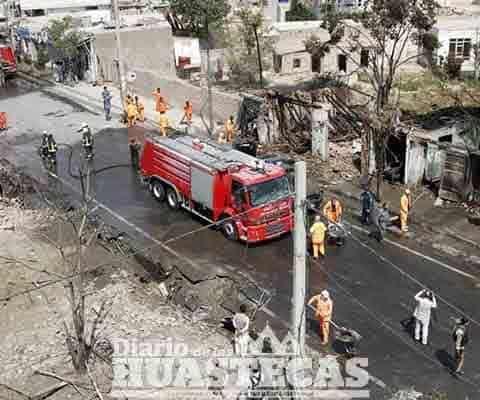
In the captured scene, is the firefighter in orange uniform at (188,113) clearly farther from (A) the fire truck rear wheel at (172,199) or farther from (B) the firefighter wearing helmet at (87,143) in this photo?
(A) the fire truck rear wheel at (172,199)

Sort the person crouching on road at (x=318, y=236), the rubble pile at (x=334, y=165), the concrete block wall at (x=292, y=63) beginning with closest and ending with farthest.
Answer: the person crouching on road at (x=318, y=236) < the rubble pile at (x=334, y=165) < the concrete block wall at (x=292, y=63)

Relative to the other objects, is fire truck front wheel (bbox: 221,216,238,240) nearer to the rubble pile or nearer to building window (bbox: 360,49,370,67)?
the rubble pile

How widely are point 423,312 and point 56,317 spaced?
8.19 m

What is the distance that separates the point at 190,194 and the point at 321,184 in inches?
213

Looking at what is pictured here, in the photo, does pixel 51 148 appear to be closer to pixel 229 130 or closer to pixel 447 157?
pixel 229 130

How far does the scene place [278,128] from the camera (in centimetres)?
2738

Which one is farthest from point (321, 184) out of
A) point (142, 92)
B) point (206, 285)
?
point (142, 92)

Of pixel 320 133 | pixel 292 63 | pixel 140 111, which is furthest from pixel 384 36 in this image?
pixel 292 63

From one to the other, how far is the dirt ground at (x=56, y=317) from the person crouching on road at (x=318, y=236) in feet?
13.7

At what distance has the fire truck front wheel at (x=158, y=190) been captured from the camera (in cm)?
2230

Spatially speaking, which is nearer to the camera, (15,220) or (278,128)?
(15,220)

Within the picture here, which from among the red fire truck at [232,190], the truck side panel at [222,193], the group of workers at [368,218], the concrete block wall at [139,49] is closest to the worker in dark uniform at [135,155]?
the red fire truck at [232,190]

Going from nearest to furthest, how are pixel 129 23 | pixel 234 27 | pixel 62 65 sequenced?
pixel 62 65 → pixel 129 23 → pixel 234 27

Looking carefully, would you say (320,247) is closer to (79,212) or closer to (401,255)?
(401,255)
